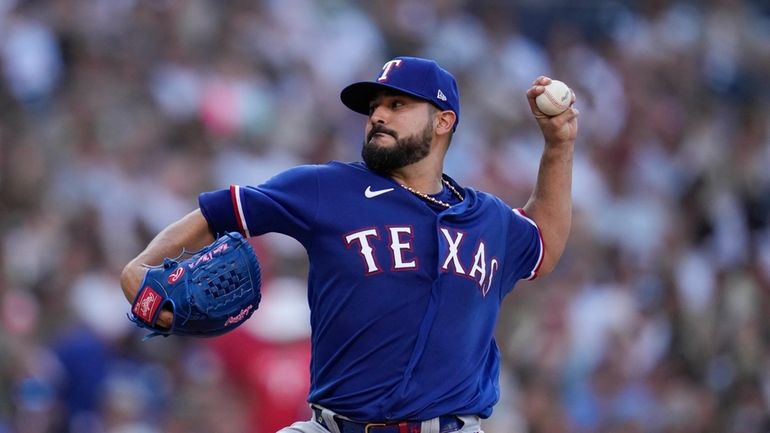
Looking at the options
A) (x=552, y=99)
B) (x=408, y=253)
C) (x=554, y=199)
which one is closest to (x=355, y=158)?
(x=554, y=199)

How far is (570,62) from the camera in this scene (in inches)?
515

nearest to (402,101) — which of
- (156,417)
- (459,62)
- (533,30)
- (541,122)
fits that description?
(541,122)

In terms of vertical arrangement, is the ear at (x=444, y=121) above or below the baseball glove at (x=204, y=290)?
above

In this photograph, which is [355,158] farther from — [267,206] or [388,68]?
[267,206]

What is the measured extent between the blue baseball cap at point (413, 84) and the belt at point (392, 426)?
1.15 meters

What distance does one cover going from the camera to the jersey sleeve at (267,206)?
5.04 meters

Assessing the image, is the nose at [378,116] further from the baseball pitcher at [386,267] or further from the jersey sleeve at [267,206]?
the jersey sleeve at [267,206]

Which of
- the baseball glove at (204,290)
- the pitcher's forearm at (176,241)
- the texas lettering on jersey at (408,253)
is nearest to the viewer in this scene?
the baseball glove at (204,290)

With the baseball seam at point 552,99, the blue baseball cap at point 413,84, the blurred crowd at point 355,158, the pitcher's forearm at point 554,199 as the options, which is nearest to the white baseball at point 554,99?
the baseball seam at point 552,99

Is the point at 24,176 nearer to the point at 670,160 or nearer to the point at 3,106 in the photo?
the point at 3,106

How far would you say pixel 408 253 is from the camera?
5.13 m

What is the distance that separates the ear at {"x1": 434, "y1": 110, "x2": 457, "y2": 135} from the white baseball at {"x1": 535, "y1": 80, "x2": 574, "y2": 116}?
1.27 feet

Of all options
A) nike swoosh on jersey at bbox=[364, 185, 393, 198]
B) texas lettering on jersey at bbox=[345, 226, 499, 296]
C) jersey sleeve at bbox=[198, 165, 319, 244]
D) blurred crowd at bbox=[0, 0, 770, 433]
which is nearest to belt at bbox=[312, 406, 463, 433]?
texas lettering on jersey at bbox=[345, 226, 499, 296]

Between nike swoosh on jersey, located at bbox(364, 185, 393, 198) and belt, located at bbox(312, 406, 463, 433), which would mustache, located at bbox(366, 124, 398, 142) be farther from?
belt, located at bbox(312, 406, 463, 433)
